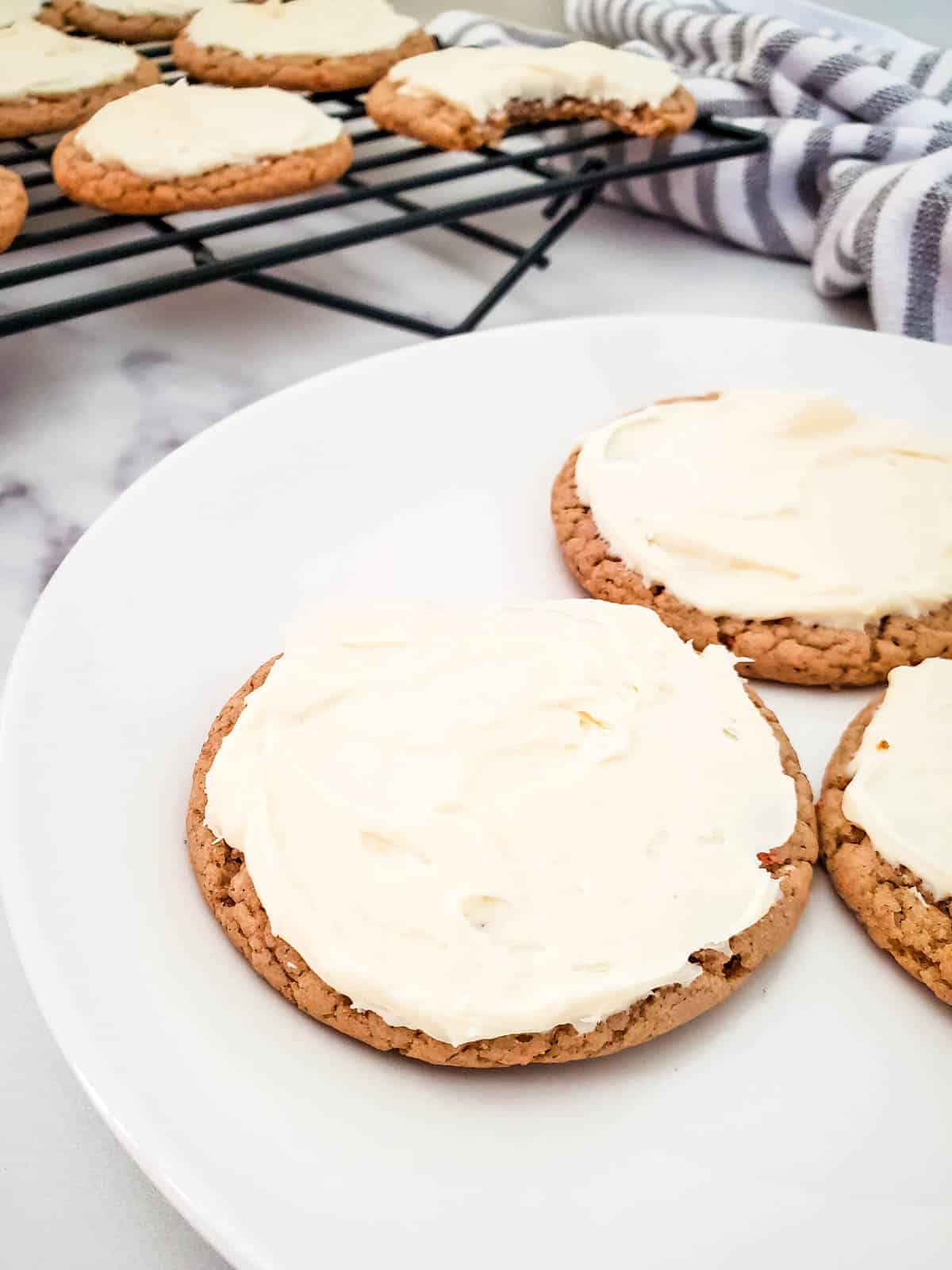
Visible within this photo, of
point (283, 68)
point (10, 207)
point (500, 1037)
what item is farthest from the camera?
point (283, 68)

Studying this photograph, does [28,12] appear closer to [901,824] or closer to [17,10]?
[17,10]

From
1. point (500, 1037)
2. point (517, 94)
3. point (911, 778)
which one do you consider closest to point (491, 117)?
point (517, 94)

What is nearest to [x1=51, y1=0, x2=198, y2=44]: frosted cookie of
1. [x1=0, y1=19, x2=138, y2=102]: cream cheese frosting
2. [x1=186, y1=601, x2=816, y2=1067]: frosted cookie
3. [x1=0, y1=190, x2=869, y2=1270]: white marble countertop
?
[x1=0, y1=19, x2=138, y2=102]: cream cheese frosting

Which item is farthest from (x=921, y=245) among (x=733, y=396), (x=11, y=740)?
(x=11, y=740)

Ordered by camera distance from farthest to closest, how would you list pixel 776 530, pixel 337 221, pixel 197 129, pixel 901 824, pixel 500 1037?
pixel 337 221 < pixel 197 129 < pixel 776 530 < pixel 901 824 < pixel 500 1037

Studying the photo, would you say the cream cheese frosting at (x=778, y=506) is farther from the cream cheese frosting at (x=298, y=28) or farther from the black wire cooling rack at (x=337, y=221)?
the cream cheese frosting at (x=298, y=28)

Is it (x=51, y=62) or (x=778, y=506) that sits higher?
(x=51, y=62)

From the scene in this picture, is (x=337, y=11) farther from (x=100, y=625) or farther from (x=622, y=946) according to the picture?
(x=622, y=946)

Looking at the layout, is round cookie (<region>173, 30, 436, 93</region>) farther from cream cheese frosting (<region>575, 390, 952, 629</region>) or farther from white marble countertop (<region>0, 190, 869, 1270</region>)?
cream cheese frosting (<region>575, 390, 952, 629</region>)
